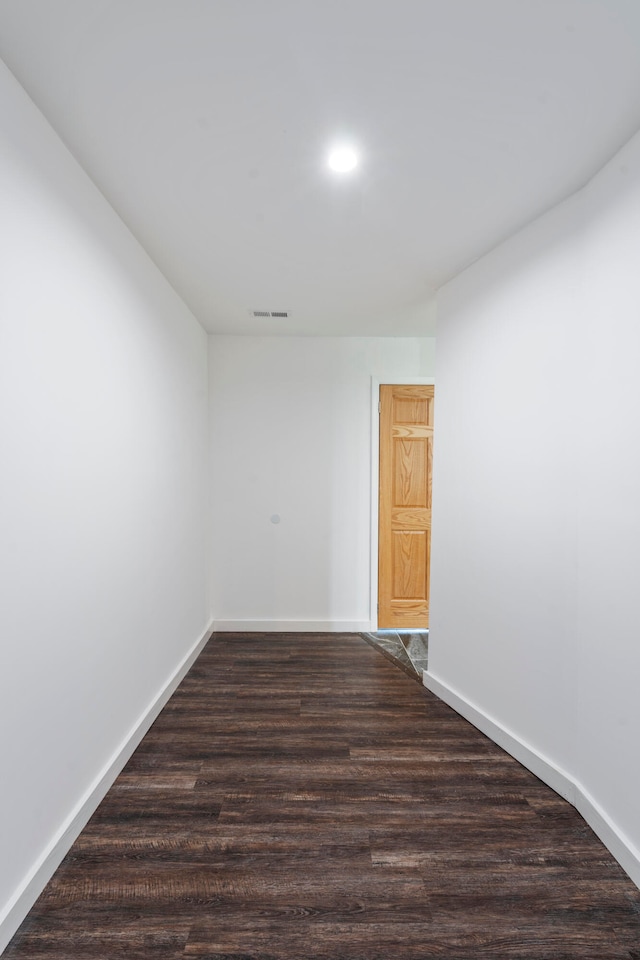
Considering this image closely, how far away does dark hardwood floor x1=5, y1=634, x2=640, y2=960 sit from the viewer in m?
1.46

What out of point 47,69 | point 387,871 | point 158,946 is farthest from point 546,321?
point 158,946

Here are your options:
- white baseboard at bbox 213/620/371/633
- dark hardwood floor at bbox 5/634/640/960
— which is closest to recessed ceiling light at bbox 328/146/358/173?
dark hardwood floor at bbox 5/634/640/960

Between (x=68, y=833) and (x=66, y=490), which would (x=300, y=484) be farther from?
(x=68, y=833)

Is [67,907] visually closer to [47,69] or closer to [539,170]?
[47,69]

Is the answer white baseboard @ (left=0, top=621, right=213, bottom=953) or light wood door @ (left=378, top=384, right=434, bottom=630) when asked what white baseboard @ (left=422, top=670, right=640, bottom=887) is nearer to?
Result: light wood door @ (left=378, top=384, right=434, bottom=630)

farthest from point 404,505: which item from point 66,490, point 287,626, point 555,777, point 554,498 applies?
point 66,490

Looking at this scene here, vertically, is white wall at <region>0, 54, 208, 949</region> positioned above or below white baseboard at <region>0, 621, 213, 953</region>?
above

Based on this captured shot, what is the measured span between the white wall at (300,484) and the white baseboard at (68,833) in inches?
64.3

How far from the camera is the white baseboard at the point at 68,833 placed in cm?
146

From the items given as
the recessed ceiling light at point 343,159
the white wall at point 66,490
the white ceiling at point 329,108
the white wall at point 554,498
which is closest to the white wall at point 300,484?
the white wall at point 554,498

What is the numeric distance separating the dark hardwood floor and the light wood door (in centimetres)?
169

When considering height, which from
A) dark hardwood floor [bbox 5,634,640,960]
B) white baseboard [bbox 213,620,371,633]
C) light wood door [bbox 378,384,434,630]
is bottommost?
dark hardwood floor [bbox 5,634,640,960]

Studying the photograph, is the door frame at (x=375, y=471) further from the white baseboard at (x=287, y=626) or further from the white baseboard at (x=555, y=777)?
the white baseboard at (x=555, y=777)

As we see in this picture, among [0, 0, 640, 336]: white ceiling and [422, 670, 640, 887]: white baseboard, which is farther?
[422, 670, 640, 887]: white baseboard
